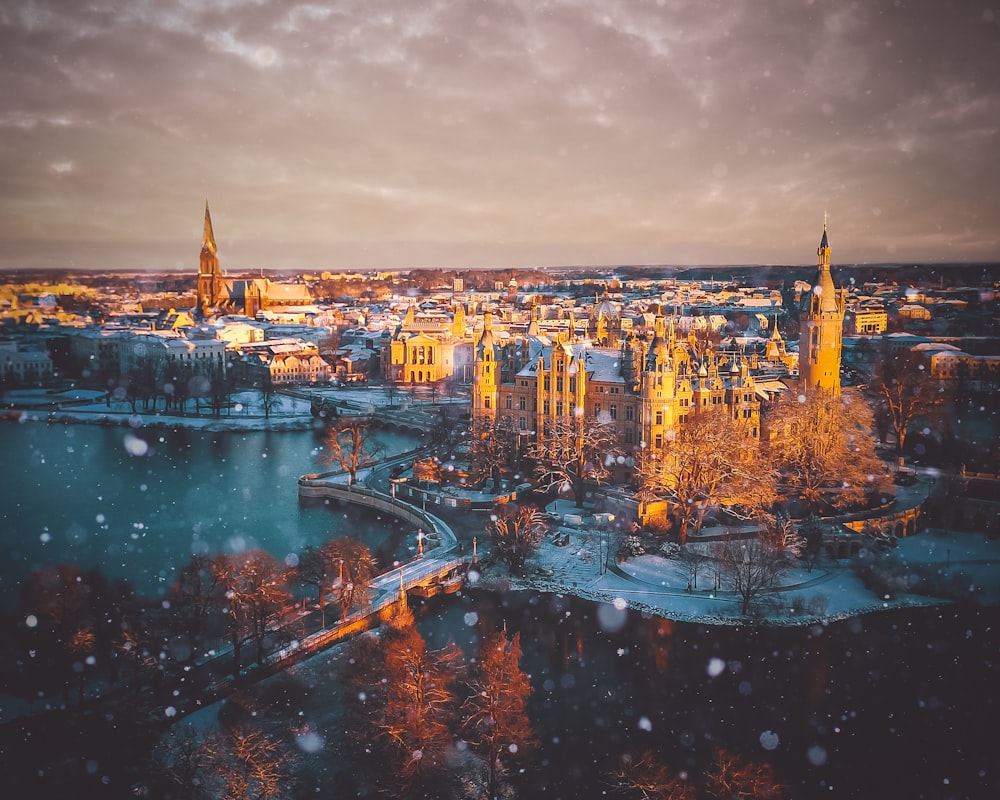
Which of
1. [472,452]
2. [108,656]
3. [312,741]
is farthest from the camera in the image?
[472,452]

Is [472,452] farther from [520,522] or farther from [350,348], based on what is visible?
[350,348]

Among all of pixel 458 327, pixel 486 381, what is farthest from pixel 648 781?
pixel 458 327

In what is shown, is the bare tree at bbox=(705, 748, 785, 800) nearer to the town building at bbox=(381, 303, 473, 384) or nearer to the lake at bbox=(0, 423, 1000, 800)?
the lake at bbox=(0, 423, 1000, 800)

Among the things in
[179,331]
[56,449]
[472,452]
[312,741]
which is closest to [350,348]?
[179,331]

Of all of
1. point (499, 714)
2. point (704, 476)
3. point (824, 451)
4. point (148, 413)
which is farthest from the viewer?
point (148, 413)

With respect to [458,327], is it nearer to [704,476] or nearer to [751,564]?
[704,476]

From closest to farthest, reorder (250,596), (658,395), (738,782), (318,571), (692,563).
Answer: (738,782) < (250,596) < (318,571) < (692,563) < (658,395)

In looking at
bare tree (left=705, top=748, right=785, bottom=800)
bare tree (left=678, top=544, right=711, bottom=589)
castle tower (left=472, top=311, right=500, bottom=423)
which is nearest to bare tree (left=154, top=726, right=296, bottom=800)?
bare tree (left=705, top=748, right=785, bottom=800)
